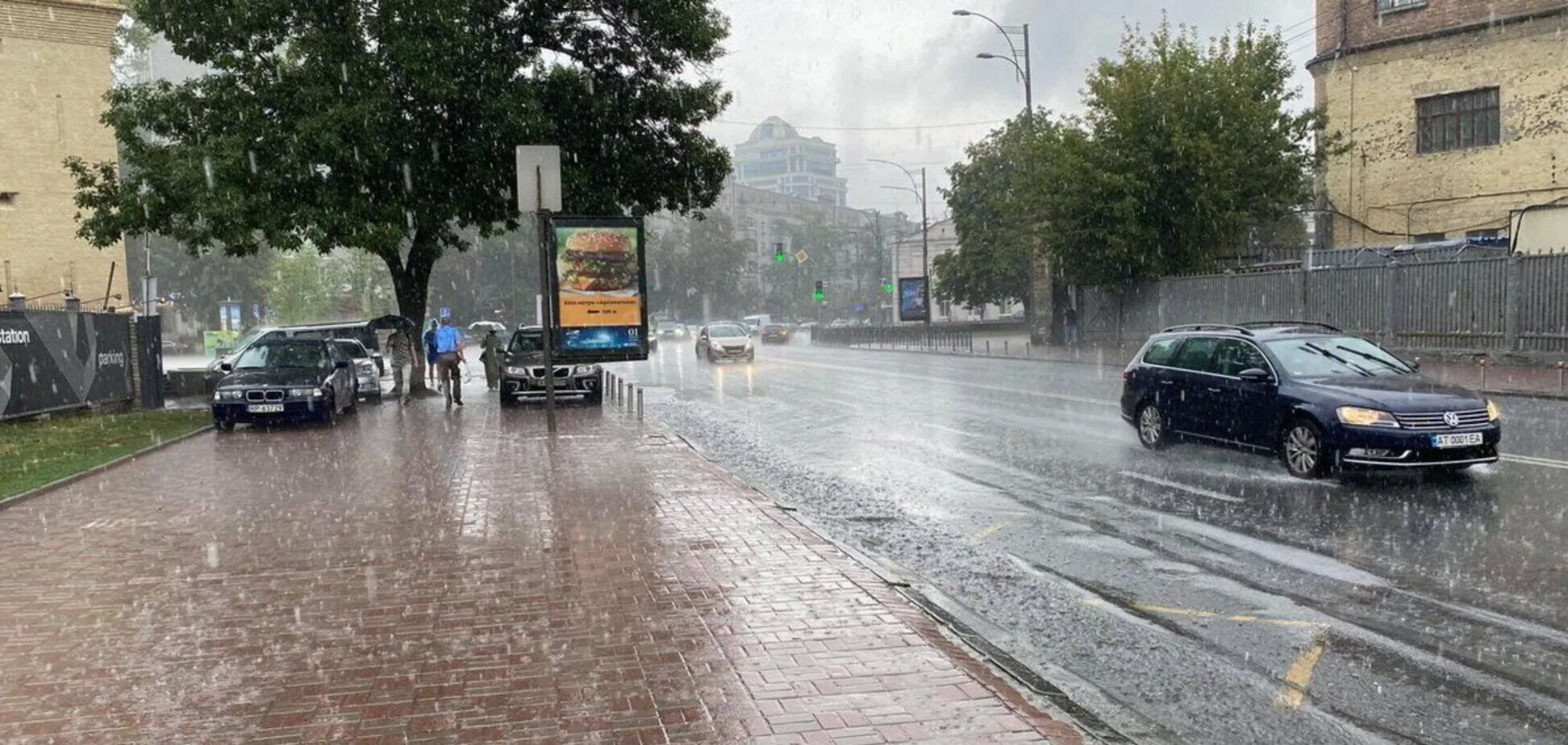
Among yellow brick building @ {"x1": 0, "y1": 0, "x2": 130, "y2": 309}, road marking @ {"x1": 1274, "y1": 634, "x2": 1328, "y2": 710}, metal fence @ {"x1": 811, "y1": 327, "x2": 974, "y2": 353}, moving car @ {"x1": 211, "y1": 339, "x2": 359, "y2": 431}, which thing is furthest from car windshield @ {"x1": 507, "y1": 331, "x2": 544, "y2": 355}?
metal fence @ {"x1": 811, "y1": 327, "x2": 974, "y2": 353}

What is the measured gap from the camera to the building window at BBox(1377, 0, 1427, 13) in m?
31.0

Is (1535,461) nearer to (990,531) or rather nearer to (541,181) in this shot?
(990,531)

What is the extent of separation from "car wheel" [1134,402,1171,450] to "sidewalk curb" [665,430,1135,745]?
5228 millimetres

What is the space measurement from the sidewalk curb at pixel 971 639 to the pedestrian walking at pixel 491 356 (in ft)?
55.2

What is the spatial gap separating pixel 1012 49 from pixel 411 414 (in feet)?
80.9

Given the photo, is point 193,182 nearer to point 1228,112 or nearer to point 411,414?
point 411,414

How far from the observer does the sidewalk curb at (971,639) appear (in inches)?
175

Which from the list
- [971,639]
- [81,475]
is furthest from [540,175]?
[971,639]

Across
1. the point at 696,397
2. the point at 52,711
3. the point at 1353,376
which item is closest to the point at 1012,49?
the point at 696,397

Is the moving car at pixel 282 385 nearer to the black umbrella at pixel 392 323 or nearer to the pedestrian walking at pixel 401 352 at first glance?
the pedestrian walking at pixel 401 352

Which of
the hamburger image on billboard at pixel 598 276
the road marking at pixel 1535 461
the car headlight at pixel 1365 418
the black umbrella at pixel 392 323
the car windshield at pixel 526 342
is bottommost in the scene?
the road marking at pixel 1535 461

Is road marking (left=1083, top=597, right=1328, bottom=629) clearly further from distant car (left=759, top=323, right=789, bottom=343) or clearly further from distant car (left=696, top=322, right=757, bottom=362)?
distant car (left=759, top=323, right=789, bottom=343)

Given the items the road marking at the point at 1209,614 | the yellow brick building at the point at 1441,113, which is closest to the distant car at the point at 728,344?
the yellow brick building at the point at 1441,113

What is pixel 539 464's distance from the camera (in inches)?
478
